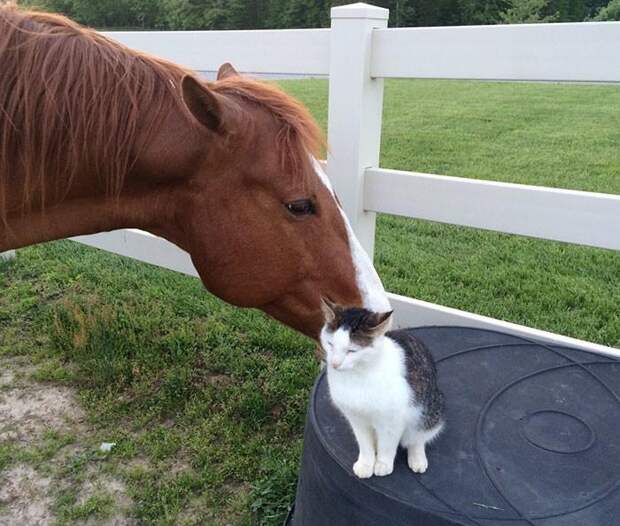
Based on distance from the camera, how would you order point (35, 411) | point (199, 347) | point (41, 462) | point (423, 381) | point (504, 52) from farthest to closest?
point (199, 347) → point (35, 411) → point (41, 462) → point (504, 52) → point (423, 381)

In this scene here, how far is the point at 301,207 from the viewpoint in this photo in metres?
1.83

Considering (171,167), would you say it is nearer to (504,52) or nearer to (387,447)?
(387,447)

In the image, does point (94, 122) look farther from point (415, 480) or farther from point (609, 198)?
point (609, 198)

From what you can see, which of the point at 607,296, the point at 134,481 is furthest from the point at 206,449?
the point at 607,296

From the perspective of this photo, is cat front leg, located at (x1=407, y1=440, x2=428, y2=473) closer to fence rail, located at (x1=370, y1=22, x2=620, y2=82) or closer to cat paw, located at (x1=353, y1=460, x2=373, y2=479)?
cat paw, located at (x1=353, y1=460, x2=373, y2=479)

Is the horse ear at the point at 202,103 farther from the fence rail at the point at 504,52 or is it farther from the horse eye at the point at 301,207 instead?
the fence rail at the point at 504,52

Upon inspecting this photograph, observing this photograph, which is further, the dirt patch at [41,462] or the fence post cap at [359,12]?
the dirt patch at [41,462]

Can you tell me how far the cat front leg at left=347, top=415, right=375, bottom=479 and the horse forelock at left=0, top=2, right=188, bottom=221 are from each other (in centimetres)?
100

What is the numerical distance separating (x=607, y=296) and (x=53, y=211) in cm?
335

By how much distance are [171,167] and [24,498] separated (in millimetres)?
1660

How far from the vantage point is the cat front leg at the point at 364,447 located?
1.52 meters

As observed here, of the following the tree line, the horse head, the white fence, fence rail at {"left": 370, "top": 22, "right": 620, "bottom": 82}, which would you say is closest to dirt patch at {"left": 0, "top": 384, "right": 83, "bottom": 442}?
the horse head

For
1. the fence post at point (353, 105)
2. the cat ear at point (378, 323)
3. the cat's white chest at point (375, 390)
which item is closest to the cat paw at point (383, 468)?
the cat's white chest at point (375, 390)

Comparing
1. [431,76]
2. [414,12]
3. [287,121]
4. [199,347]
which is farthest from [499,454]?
[414,12]
